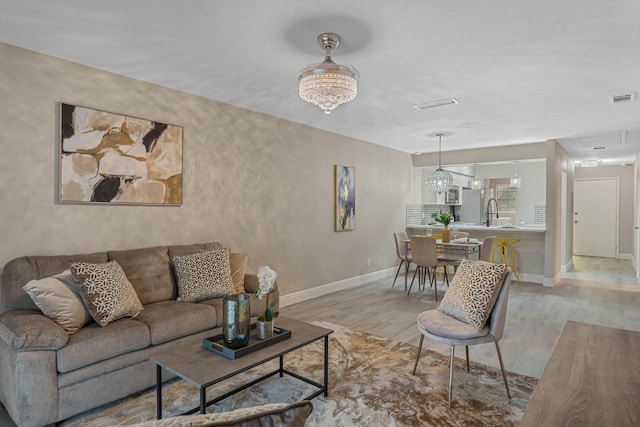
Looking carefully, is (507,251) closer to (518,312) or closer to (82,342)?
(518,312)

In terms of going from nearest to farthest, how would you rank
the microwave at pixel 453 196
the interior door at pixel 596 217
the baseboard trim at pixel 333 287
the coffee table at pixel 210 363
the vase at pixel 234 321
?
the coffee table at pixel 210 363
the vase at pixel 234 321
the baseboard trim at pixel 333 287
the microwave at pixel 453 196
the interior door at pixel 596 217

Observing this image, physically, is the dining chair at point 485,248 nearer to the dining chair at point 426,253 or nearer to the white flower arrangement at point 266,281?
the dining chair at point 426,253

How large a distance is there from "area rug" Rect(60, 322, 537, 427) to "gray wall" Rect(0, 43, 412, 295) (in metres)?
1.49

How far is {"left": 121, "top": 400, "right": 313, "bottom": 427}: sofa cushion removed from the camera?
0.67 m

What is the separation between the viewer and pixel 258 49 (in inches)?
111

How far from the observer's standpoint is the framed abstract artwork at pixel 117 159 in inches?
120

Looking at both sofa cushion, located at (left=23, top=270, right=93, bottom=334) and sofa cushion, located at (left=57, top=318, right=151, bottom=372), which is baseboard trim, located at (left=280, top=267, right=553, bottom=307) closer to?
sofa cushion, located at (left=57, top=318, right=151, bottom=372)

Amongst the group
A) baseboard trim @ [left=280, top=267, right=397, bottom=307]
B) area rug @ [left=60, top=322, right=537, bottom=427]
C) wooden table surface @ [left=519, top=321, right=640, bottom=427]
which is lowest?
area rug @ [left=60, top=322, right=537, bottom=427]

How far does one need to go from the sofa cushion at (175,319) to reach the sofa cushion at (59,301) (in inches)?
15.4

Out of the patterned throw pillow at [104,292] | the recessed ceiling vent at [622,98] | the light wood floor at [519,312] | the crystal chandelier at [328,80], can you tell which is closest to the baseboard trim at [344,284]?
the light wood floor at [519,312]

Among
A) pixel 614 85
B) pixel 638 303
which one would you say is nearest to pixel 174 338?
pixel 614 85

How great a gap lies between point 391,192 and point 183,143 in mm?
4434

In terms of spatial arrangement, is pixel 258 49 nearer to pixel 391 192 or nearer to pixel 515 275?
pixel 391 192

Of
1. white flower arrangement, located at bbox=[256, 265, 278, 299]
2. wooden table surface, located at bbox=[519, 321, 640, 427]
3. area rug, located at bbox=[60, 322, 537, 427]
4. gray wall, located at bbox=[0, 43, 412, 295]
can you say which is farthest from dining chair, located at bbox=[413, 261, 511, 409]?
gray wall, located at bbox=[0, 43, 412, 295]
